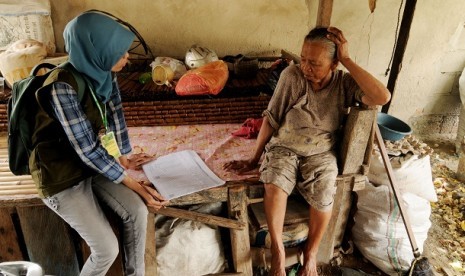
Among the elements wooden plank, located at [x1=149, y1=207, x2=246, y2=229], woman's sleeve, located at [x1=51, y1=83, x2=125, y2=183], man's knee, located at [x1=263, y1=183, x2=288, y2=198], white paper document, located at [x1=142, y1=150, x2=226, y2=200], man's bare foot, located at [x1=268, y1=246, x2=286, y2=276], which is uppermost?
woman's sleeve, located at [x1=51, y1=83, x2=125, y2=183]

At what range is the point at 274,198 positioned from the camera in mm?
2391

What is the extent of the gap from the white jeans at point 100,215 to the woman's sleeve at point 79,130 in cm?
18

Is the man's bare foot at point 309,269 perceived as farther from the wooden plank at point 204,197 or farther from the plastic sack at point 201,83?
the plastic sack at point 201,83

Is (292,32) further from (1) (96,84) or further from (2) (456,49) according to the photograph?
(1) (96,84)

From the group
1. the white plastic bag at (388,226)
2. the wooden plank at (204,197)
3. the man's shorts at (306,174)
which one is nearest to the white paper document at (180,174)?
the wooden plank at (204,197)

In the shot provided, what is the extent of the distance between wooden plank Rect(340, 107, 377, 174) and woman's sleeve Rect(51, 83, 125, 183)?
5.30 feet

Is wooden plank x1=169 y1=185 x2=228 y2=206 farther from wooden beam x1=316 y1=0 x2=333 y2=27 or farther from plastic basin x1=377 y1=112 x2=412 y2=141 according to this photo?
plastic basin x1=377 y1=112 x2=412 y2=141

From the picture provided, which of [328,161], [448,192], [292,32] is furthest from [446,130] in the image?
[328,161]

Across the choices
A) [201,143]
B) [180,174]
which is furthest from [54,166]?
[201,143]

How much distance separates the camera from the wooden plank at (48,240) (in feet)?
7.87

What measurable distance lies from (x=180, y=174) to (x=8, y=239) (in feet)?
4.46

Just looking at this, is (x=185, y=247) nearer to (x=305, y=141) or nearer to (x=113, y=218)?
(x=113, y=218)

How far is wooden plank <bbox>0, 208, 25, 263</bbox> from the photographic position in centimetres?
239

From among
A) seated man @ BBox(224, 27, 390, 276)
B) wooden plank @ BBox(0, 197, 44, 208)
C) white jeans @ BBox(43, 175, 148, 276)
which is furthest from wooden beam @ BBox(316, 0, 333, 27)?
wooden plank @ BBox(0, 197, 44, 208)
